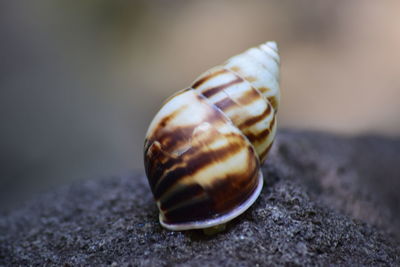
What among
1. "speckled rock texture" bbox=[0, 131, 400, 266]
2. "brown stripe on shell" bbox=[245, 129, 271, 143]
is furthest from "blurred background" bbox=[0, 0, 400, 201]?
"brown stripe on shell" bbox=[245, 129, 271, 143]

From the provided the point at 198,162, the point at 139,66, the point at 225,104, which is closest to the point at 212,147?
the point at 198,162

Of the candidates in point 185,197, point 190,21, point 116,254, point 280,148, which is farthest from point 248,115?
point 190,21

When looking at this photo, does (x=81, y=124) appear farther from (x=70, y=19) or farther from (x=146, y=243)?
(x=146, y=243)

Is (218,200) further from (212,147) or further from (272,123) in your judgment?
(272,123)

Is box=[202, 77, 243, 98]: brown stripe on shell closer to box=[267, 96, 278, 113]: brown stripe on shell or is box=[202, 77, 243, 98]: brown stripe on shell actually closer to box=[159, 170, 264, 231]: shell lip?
box=[267, 96, 278, 113]: brown stripe on shell

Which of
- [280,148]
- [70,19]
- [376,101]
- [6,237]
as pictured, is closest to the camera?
[6,237]

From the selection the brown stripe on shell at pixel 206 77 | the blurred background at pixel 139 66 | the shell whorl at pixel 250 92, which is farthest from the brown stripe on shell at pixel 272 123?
the blurred background at pixel 139 66
